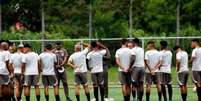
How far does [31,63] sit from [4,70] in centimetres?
211

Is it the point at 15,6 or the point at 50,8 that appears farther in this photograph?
the point at 15,6

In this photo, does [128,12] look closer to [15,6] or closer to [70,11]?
[70,11]

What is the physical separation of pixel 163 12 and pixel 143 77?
39552mm

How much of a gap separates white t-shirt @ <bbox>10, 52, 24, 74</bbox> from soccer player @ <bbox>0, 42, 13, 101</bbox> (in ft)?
6.62

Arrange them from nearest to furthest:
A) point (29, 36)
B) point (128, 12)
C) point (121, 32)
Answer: point (29, 36)
point (121, 32)
point (128, 12)

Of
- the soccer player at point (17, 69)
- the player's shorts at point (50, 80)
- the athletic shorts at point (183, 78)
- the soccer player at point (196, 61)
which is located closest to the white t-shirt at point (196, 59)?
the soccer player at point (196, 61)

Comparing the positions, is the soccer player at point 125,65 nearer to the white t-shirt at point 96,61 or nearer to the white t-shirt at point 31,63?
the white t-shirt at point 96,61

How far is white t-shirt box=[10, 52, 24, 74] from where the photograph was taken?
2594cm

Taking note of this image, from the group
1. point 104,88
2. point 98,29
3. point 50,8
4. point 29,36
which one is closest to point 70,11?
point 50,8

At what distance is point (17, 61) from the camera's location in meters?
26.0

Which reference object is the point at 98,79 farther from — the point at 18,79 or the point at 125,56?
the point at 18,79

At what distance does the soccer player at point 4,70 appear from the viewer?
77.3 feet

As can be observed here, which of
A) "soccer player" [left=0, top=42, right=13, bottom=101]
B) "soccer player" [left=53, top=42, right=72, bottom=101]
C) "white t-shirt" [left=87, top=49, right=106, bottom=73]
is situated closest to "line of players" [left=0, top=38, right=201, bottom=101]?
"white t-shirt" [left=87, top=49, right=106, bottom=73]

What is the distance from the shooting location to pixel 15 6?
6938 centimetres
